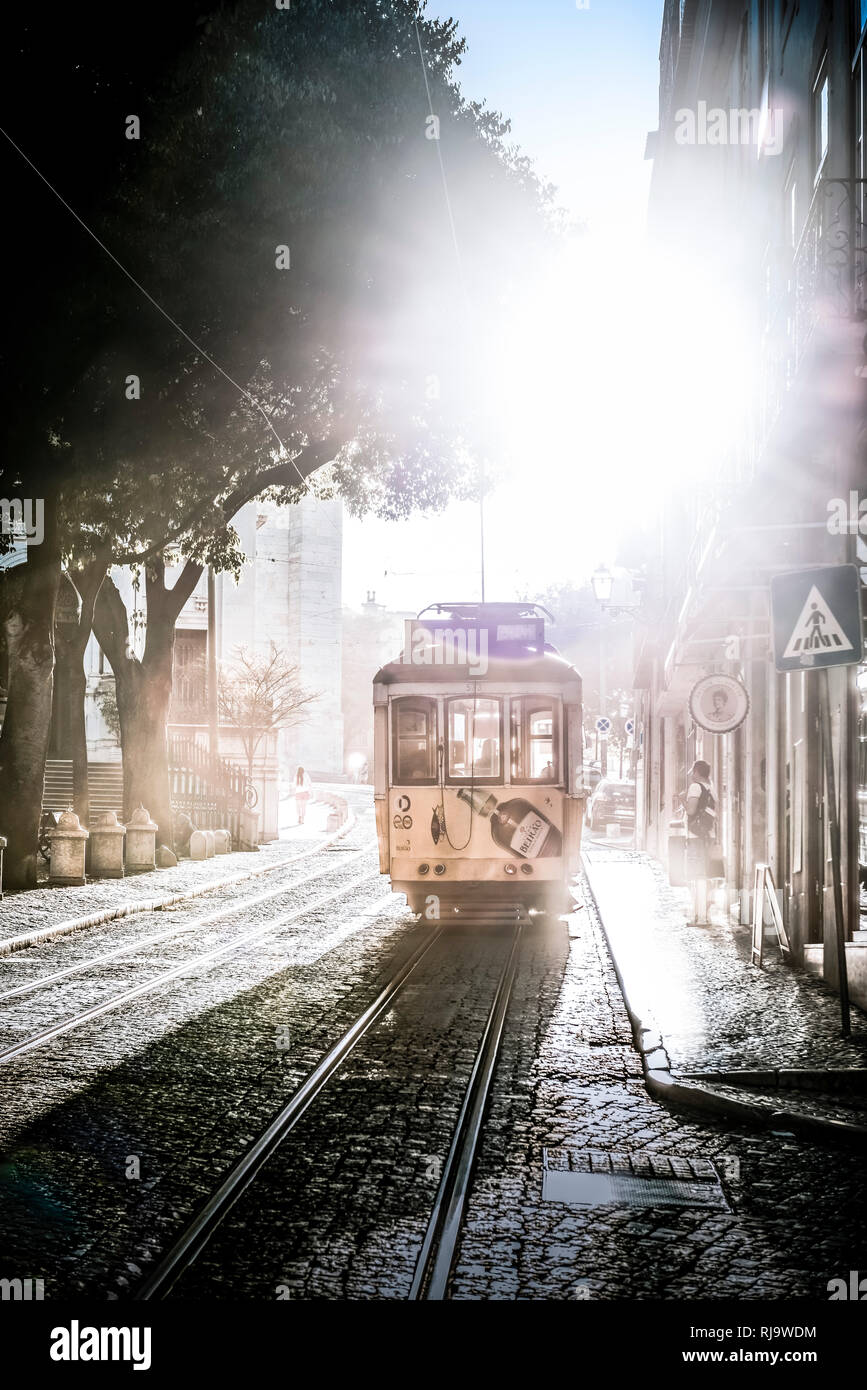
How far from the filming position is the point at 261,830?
33688 millimetres

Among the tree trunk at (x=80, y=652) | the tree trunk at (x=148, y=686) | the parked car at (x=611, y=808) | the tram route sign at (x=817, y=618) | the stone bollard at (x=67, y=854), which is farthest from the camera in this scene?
the parked car at (x=611, y=808)

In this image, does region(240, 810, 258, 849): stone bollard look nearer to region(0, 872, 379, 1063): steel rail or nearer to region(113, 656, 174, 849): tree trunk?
region(113, 656, 174, 849): tree trunk

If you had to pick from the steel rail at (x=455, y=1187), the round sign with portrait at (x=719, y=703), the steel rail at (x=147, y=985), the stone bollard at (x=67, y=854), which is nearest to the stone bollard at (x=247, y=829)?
the stone bollard at (x=67, y=854)

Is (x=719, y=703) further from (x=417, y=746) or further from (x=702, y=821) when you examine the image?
(x=417, y=746)

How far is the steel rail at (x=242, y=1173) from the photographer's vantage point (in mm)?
4559

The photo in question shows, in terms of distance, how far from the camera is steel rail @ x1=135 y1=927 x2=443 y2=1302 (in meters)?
4.56

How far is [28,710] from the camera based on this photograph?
19453 mm

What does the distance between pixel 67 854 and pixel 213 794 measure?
11.6 meters

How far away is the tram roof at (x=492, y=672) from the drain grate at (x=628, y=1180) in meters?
9.02

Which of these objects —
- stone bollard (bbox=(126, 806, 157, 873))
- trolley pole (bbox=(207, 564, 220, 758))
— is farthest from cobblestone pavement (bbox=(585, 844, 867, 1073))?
trolley pole (bbox=(207, 564, 220, 758))

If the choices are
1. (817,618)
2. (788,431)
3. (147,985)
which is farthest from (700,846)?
(817,618)

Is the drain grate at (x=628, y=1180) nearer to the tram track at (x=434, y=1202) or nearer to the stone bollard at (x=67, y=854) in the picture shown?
the tram track at (x=434, y=1202)

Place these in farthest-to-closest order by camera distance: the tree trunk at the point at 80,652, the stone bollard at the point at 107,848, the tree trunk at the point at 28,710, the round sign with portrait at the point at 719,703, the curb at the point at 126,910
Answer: the tree trunk at the point at 80,652, the stone bollard at the point at 107,848, the tree trunk at the point at 28,710, the round sign with portrait at the point at 719,703, the curb at the point at 126,910

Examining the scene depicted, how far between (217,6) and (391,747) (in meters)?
8.05
